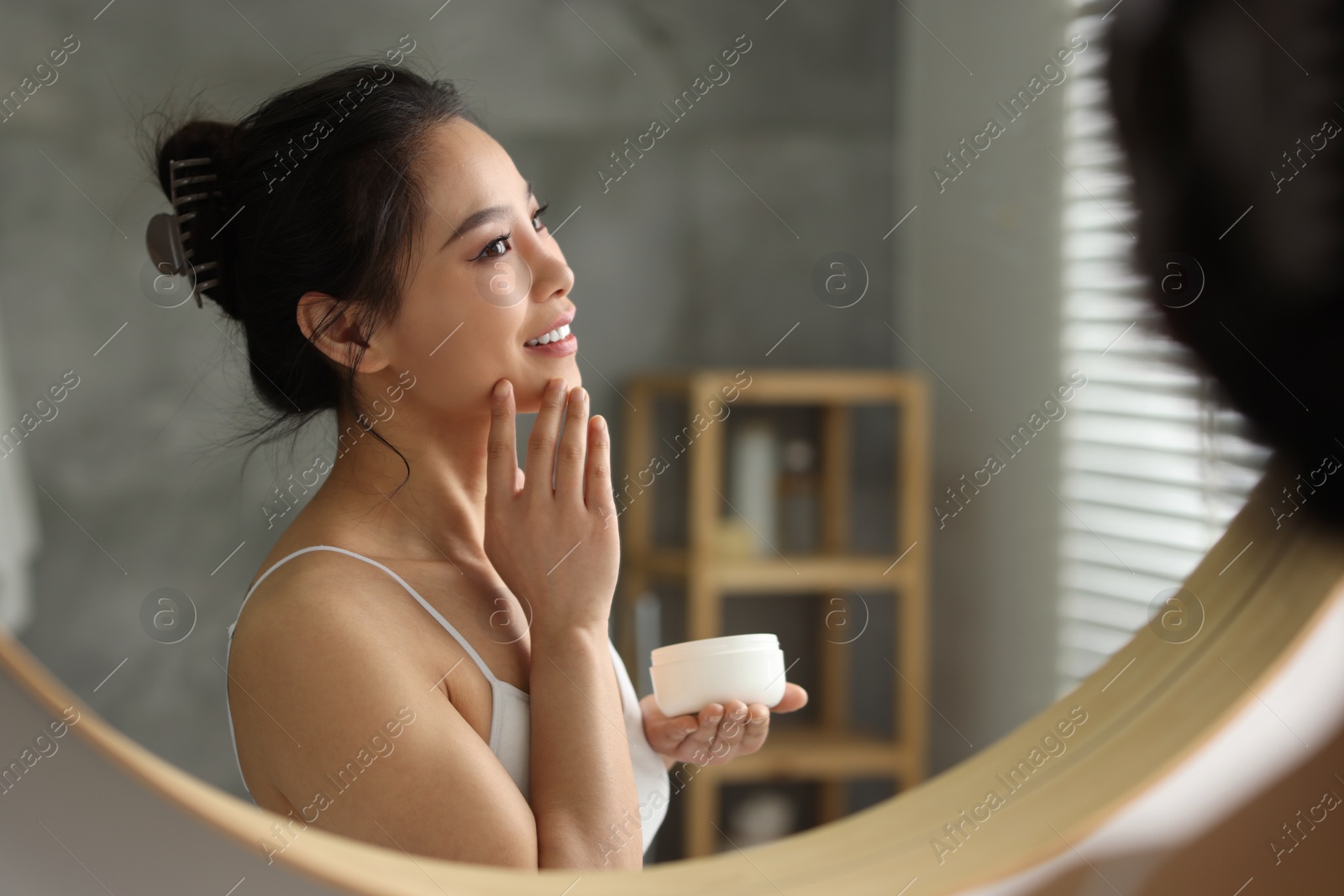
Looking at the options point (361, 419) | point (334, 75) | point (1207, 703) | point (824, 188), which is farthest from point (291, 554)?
point (824, 188)

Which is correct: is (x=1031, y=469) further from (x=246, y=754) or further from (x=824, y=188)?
(x=246, y=754)

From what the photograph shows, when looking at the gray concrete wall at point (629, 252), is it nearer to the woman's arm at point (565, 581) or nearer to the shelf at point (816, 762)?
the shelf at point (816, 762)

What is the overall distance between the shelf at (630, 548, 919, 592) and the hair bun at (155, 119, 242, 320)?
96cm

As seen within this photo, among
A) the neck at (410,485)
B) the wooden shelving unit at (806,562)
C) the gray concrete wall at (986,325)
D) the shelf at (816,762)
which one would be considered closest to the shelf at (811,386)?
the wooden shelving unit at (806,562)

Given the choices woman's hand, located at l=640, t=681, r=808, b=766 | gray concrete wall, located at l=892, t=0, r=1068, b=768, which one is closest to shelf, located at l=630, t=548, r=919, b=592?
gray concrete wall, located at l=892, t=0, r=1068, b=768

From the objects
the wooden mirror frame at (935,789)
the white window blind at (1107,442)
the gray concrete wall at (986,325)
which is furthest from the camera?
the gray concrete wall at (986,325)

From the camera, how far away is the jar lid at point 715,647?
42 centimetres

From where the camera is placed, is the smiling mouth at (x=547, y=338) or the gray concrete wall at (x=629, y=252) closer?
the smiling mouth at (x=547, y=338)

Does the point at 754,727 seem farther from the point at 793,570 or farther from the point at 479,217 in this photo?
the point at 793,570

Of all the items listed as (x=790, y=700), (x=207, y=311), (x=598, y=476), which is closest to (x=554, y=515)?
(x=598, y=476)

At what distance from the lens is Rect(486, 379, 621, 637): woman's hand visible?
39 cm

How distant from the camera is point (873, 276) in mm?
1525

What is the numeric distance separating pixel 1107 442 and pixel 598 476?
95cm

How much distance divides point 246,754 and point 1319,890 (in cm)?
34
